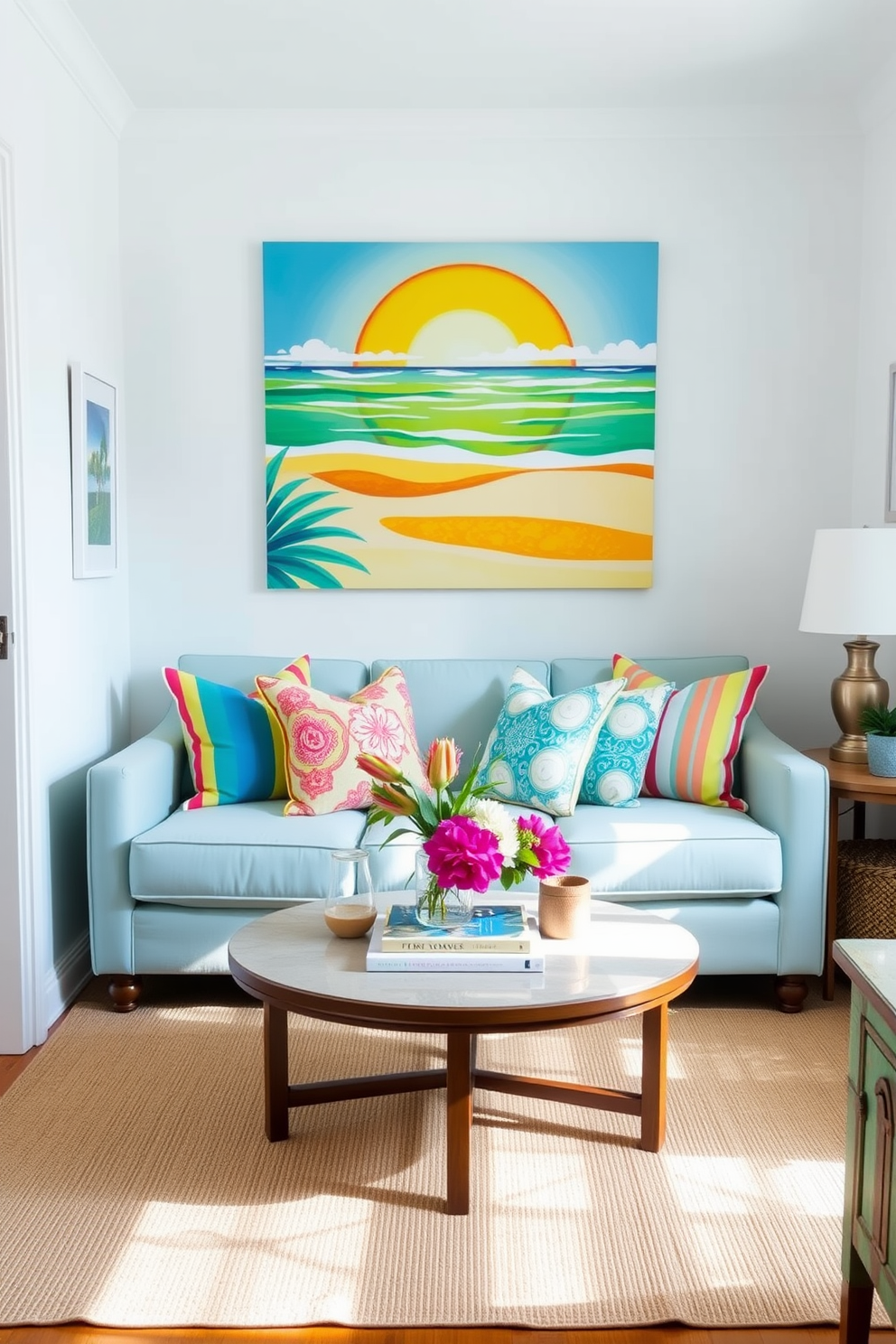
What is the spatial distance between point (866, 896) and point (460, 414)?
1.98 m

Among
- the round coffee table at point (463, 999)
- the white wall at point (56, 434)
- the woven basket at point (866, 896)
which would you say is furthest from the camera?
the woven basket at point (866, 896)

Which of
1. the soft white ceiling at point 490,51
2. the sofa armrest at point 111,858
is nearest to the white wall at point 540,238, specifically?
the soft white ceiling at point 490,51

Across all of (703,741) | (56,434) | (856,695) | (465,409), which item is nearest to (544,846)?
(703,741)

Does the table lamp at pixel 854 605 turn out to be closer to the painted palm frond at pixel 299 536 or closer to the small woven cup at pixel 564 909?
the small woven cup at pixel 564 909

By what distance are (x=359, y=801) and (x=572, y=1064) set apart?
0.98m

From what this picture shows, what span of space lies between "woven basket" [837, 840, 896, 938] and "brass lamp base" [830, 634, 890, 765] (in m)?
0.31

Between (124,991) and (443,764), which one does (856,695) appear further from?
(124,991)

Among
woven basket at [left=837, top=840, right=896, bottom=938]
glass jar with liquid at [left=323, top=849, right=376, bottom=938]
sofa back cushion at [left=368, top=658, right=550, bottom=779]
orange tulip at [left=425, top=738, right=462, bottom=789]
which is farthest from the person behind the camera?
sofa back cushion at [left=368, top=658, right=550, bottom=779]

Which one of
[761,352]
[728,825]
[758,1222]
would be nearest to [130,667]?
[728,825]

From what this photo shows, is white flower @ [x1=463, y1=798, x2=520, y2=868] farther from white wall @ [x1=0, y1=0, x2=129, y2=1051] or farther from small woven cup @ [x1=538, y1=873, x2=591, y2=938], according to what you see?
white wall @ [x1=0, y1=0, x2=129, y2=1051]

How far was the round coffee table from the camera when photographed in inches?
81.0

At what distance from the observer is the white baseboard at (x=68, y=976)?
10.1 feet

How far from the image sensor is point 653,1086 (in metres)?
2.38

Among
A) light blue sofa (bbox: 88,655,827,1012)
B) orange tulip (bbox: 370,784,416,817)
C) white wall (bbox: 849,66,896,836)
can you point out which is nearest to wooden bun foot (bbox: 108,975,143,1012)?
light blue sofa (bbox: 88,655,827,1012)
